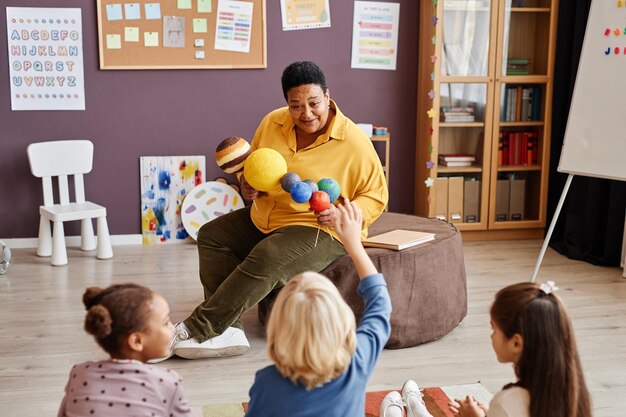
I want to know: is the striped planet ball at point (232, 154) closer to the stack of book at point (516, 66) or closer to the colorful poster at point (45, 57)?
the colorful poster at point (45, 57)

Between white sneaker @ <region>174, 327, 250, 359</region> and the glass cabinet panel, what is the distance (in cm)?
248

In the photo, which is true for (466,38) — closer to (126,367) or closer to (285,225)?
(285,225)

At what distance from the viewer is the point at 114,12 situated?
4.61 meters

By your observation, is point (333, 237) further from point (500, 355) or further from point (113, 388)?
point (113, 388)

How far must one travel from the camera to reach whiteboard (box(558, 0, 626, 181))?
3.60 m

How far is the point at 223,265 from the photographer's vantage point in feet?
10.4

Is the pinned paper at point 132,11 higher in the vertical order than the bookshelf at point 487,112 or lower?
higher

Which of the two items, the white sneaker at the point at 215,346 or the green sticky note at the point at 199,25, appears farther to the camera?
the green sticky note at the point at 199,25

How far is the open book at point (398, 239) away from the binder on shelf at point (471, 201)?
1706 mm

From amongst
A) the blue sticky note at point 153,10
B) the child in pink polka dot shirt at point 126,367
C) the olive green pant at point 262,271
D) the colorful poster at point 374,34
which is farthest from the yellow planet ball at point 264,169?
the colorful poster at point 374,34

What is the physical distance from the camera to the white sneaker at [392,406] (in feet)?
7.64

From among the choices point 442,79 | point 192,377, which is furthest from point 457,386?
point 442,79

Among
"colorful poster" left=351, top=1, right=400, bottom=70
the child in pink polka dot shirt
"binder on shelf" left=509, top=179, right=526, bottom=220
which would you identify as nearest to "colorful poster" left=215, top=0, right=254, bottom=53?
"colorful poster" left=351, top=1, right=400, bottom=70

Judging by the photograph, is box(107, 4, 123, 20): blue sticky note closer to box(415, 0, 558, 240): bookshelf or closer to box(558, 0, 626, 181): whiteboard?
box(415, 0, 558, 240): bookshelf
